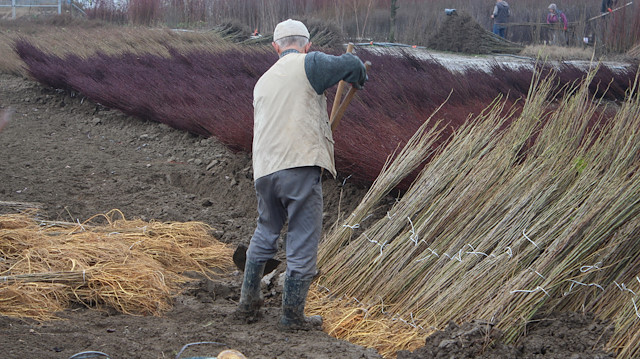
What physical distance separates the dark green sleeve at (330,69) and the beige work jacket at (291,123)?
0.14ft

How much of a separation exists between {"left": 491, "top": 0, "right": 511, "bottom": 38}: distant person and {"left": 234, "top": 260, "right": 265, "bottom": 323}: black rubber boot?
48.5 ft

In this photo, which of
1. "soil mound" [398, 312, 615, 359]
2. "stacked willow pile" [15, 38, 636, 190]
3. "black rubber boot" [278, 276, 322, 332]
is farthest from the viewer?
"stacked willow pile" [15, 38, 636, 190]

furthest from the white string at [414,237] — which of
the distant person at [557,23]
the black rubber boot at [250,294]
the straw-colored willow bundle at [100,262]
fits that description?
the distant person at [557,23]

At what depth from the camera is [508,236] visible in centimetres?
326

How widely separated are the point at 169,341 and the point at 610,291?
1.90 metres

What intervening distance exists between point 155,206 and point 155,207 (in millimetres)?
29

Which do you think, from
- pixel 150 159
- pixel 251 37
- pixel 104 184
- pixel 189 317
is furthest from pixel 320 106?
pixel 251 37

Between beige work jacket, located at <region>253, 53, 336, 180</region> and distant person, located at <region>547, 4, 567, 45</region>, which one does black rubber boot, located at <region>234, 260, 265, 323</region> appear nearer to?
beige work jacket, located at <region>253, 53, 336, 180</region>

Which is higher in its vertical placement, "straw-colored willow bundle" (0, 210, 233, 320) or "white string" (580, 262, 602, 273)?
"white string" (580, 262, 602, 273)

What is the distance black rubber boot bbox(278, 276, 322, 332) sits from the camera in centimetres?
315

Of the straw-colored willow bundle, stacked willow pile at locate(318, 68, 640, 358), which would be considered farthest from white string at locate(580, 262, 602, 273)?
the straw-colored willow bundle

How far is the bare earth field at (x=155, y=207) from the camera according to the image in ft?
9.26

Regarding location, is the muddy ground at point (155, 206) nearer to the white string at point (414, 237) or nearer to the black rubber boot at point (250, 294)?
the black rubber boot at point (250, 294)

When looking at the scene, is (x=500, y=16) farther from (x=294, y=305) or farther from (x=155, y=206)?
(x=294, y=305)
